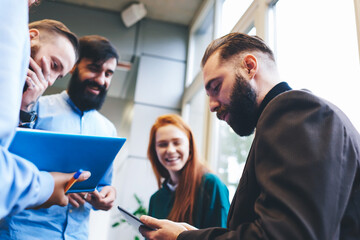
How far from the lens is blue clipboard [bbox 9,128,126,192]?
1.01 meters

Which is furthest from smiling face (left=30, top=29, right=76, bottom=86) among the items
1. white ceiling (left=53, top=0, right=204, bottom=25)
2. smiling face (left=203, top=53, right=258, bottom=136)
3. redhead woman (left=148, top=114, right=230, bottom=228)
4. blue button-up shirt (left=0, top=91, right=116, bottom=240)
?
white ceiling (left=53, top=0, right=204, bottom=25)

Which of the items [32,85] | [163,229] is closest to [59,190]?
[163,229]

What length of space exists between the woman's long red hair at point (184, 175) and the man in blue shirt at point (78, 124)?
42 cm

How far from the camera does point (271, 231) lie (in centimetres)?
78

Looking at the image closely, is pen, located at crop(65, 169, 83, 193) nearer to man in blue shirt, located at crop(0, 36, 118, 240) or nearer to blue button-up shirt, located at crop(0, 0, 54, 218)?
blue button-up shirt, located at crop(0, 0, 54, 218)

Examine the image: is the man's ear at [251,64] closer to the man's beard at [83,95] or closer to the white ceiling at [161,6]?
the man's beard at [83,95]

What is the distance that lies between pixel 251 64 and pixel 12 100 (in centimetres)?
90

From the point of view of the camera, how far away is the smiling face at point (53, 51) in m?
1.53

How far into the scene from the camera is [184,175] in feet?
7.21

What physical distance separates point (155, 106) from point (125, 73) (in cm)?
79

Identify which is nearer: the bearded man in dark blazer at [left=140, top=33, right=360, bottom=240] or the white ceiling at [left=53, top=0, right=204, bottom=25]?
the bearded man in dark blazer at [left=140, top=33, right=360, bottom=240]

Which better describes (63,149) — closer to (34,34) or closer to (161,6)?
(34,34)

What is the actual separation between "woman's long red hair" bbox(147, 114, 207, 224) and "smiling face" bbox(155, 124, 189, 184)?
39mm

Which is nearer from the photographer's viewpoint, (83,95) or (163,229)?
(163,229)
